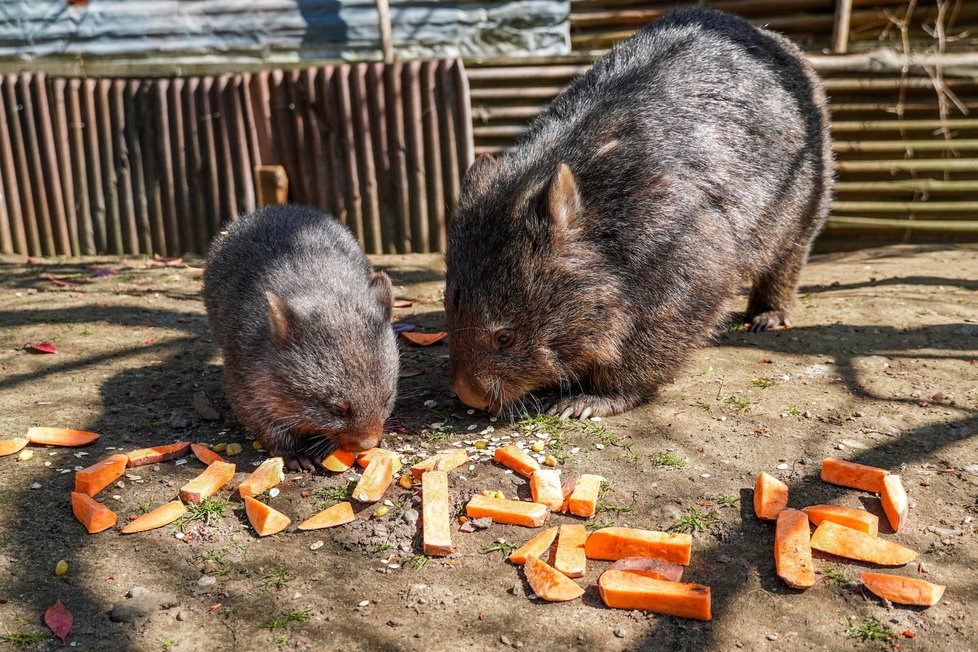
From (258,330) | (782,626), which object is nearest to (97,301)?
(258,330)

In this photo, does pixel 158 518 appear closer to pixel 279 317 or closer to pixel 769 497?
pixel 279 317

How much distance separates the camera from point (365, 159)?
29.0ft

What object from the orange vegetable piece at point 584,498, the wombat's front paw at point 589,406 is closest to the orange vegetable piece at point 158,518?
the orange vegetable piece at point 584,498

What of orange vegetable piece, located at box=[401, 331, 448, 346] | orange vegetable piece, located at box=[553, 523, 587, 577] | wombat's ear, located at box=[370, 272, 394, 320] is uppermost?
wombat's ear, located at box=[370, 272, 394, 320]

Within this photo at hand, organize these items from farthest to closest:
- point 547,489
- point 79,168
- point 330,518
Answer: point 79,168 → point 547,489 → point 330,518

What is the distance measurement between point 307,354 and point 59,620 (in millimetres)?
1574

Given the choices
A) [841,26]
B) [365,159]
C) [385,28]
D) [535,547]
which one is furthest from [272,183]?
[535,547]

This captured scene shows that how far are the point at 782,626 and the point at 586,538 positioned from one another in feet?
2.67

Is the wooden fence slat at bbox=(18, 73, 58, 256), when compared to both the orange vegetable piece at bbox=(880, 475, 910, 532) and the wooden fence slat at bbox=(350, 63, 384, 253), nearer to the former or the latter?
the wooden fence slat at bbox=(350, 63, 384, 253)

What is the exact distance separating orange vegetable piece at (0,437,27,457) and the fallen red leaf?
1.37m

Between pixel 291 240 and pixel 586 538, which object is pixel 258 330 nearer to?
pixel 291 240

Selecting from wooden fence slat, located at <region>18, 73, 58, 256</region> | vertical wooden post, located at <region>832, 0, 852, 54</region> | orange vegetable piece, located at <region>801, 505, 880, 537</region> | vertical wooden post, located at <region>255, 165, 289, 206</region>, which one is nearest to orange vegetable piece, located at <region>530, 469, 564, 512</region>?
orange vegetable piece, located at <region>801, 505, 880, 537</region>

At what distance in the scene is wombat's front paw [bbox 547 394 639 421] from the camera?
4625 millimetres

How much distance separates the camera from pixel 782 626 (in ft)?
9.50
